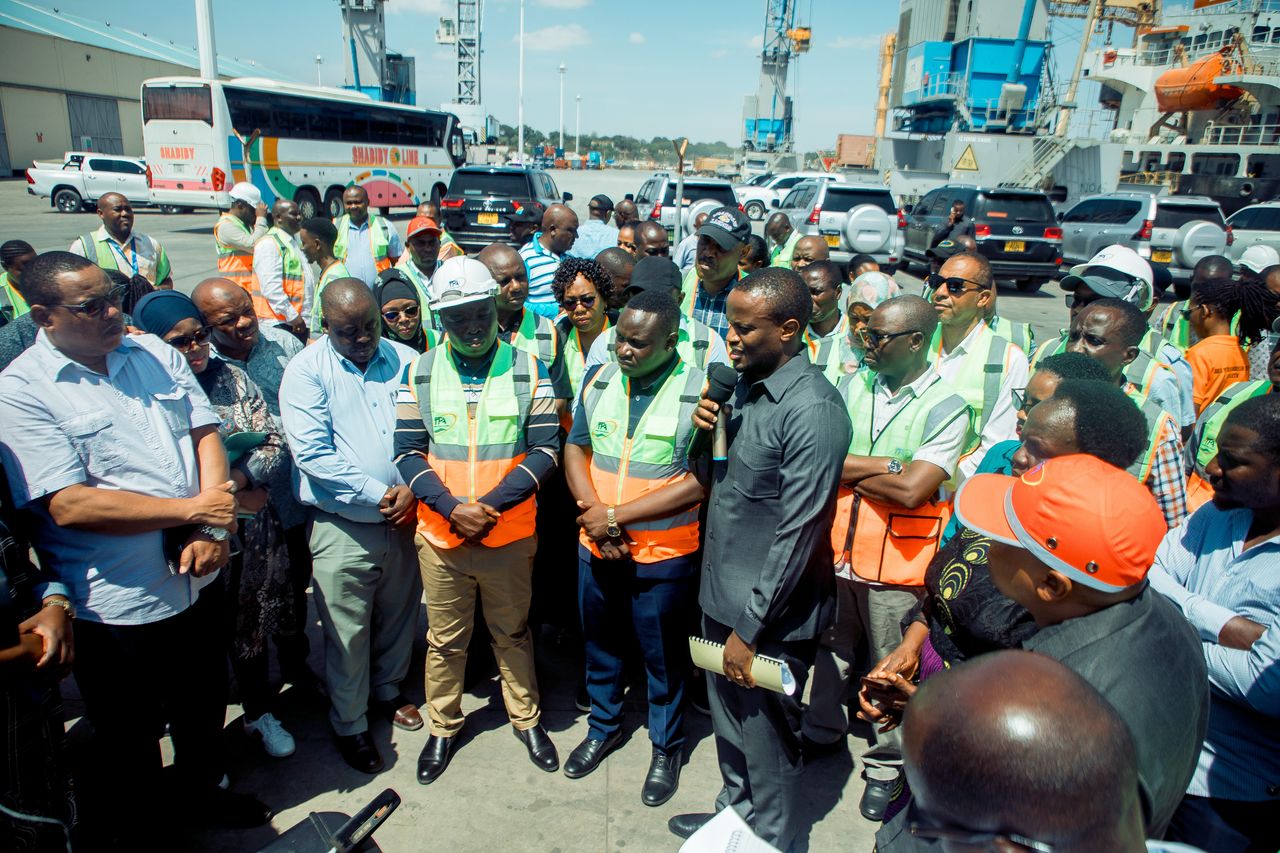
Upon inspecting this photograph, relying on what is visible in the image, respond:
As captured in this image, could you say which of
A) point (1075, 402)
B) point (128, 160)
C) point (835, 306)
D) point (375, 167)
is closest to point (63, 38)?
point (128, 160)

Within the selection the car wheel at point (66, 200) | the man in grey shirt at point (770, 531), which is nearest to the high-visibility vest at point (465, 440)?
the man in grey shirt at point (770, 531)

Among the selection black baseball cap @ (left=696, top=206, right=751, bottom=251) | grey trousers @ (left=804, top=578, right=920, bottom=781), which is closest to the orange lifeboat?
black baseball cap @ (left=696, top=206, right=751, bottom=251)

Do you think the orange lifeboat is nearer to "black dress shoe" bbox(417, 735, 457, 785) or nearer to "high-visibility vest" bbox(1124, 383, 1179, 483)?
"high-visibility vest" bbox(1124, 383, 1179, 483)

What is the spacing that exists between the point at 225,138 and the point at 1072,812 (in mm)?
22489

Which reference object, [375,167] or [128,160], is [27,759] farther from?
[128,160]

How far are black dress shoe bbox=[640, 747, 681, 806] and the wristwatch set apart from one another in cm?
192

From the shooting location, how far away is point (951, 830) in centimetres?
98

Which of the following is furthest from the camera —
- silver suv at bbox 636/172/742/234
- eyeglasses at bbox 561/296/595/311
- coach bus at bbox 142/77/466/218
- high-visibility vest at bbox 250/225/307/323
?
coach bus at bbox 142/77/466/218

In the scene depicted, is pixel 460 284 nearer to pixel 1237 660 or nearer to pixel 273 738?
pixel 273 738

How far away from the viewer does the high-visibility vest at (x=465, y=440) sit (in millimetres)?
2986

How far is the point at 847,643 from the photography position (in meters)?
3.27

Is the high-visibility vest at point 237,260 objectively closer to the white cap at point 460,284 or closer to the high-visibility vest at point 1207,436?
the white cap at point 460,284

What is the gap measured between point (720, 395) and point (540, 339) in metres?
1.80

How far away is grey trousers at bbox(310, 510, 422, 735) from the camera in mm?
3082
